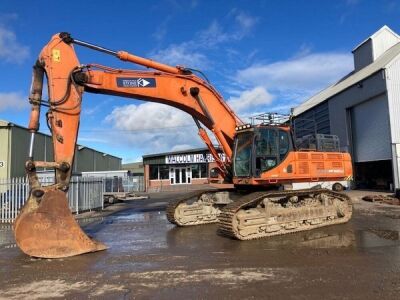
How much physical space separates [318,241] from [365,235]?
1.77 meters

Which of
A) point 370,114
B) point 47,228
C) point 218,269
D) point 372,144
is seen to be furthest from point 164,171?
point 218,269

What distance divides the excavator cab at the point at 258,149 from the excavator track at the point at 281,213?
0.88 metres

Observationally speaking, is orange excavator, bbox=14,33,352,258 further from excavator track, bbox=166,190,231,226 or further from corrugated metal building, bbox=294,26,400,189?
corrugated metal building, bbox=294,26,400,189

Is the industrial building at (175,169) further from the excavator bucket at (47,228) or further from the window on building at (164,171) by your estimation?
the excavator bucket at (47,228)

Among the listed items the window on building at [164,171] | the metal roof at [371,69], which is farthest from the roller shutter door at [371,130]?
the window on building at [164,171]

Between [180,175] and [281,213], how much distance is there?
34170mm

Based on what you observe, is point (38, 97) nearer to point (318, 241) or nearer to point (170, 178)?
point (318, 241)

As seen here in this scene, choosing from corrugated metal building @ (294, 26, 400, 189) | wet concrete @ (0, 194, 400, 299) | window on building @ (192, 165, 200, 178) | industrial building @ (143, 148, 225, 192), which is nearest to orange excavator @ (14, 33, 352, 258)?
wet concrete @ (0, 194, 400, 299)

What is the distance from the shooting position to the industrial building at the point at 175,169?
148 ft

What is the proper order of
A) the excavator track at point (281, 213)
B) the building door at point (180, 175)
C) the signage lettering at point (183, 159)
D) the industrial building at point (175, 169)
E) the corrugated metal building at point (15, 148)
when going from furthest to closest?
the building door at point (180, 175), the signage lettering at point (183, 159), the industrial building at point (175, 169), the corrugated metal building at point (15, 148), the excavator track at point (281, 213)

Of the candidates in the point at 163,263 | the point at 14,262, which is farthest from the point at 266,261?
the point at 14,262

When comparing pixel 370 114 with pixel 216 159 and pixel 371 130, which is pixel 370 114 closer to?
pixel 371 130

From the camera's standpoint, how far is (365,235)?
11797 millimetres

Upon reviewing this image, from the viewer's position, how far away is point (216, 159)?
13.9m
